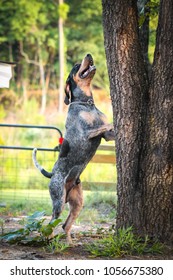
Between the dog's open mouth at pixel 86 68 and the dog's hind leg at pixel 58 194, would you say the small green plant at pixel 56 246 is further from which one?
the dog's open mouth at pixel 86 68

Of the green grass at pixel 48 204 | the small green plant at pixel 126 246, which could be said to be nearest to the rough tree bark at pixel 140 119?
the small green plant at pixel 126 246

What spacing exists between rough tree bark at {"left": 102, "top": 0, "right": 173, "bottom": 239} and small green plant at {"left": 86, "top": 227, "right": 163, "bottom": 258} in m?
0.10

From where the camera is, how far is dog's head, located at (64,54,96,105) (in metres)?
7.11

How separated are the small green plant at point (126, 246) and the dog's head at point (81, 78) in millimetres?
1651

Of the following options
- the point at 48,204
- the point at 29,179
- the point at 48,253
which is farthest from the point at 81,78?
the point at 29,179

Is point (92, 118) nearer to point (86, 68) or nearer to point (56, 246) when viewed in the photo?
point (86, 68)

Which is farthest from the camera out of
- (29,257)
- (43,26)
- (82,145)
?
(43,26)

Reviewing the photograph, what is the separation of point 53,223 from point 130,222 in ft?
2.51

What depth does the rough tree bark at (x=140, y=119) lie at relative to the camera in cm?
629

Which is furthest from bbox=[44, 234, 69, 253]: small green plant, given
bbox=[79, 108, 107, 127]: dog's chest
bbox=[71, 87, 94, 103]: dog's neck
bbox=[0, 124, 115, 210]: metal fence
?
bbox=[0, 124, 115, 210]: metal fence
